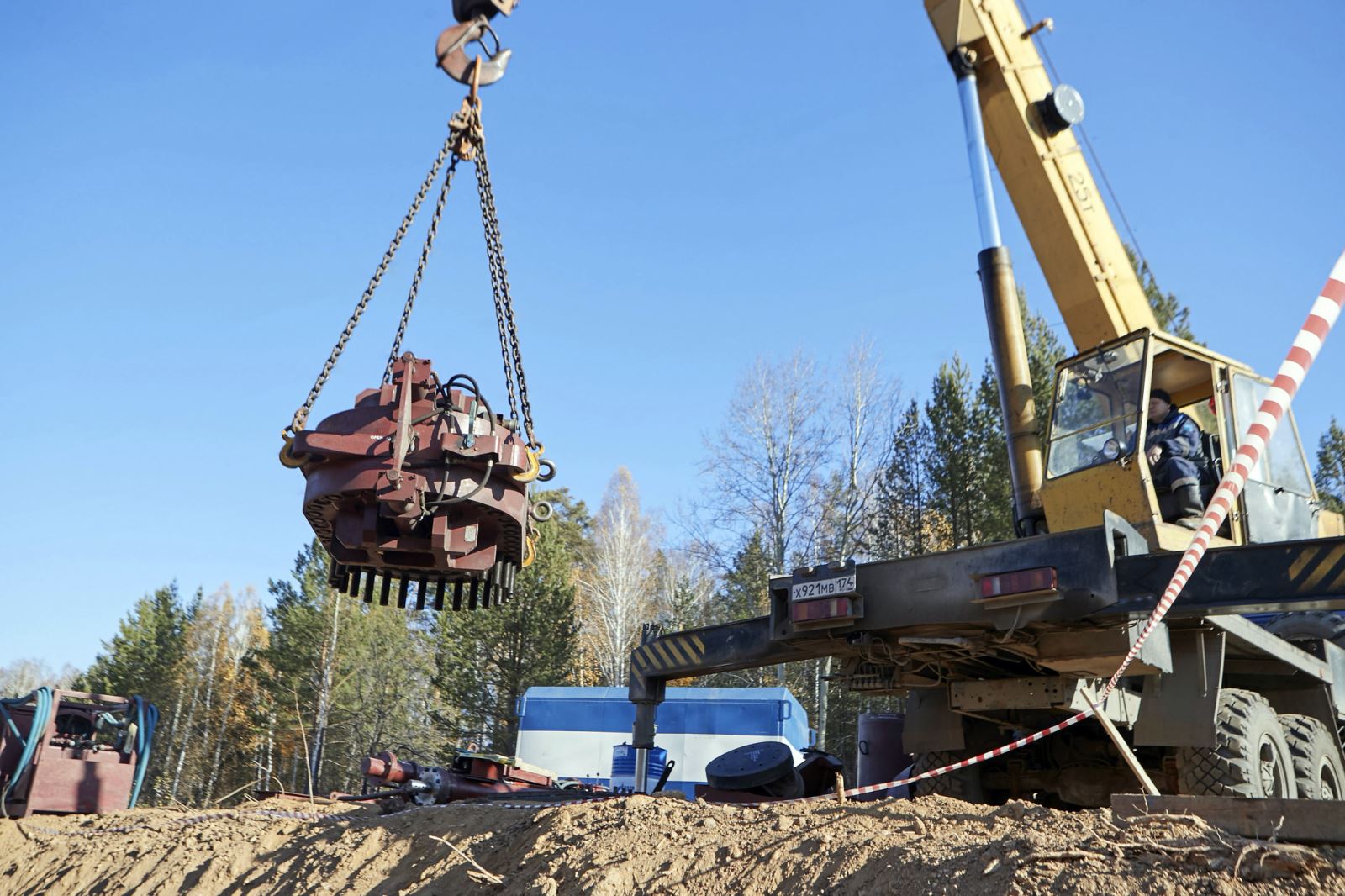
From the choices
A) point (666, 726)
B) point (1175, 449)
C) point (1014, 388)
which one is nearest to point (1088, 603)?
point (1175, 449)

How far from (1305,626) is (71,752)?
28.4 ft

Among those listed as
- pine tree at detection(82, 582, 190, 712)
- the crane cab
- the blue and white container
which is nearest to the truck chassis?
the crane cab

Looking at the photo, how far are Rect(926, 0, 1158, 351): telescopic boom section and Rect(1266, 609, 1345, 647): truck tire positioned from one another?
2503mm

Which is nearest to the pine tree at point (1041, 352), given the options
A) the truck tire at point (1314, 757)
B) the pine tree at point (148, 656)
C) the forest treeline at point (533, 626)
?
the forest treeline at point (533, 626)

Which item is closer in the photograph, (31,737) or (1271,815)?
(1271,815)

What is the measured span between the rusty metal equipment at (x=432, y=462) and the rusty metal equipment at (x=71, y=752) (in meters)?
3.25

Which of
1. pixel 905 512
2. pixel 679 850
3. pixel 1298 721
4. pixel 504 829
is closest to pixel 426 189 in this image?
pixel 504 829

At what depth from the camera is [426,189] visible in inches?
246

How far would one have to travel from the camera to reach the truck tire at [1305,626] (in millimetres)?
6383

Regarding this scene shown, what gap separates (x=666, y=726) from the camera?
18.5m

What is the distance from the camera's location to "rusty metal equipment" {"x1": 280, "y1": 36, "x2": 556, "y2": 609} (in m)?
5.93

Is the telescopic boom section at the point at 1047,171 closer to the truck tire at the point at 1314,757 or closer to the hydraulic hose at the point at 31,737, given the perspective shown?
the truck tire at the point at 1314,757

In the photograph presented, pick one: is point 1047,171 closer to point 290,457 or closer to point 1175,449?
point 1175,449

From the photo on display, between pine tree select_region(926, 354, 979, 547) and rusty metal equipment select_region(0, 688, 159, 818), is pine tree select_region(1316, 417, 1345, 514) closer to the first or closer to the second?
pine tree select_region(926, 354, 979, 547)
